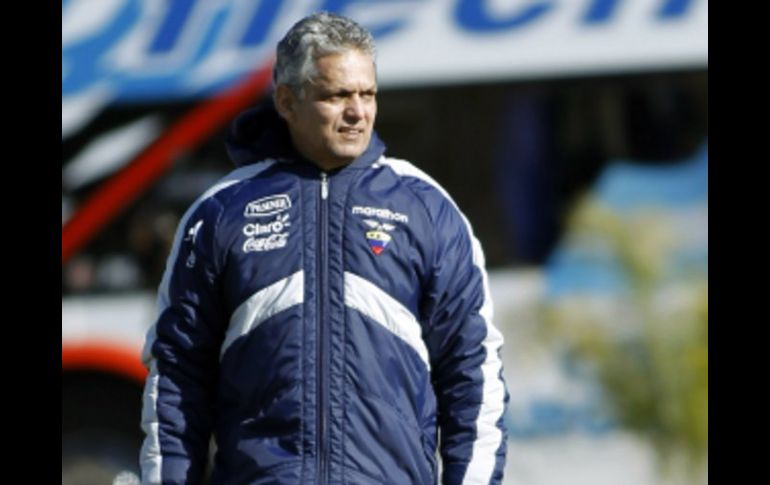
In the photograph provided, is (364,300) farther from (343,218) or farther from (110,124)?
(110,124)

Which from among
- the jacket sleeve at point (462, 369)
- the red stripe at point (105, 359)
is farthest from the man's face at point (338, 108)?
the red stripe at point (105, 359)

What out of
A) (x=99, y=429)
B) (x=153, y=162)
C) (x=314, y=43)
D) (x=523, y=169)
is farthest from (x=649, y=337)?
(x=314, y=43)

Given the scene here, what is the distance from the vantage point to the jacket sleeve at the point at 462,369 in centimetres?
343

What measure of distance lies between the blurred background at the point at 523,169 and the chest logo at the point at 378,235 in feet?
10.6

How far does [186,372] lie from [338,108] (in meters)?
0.66

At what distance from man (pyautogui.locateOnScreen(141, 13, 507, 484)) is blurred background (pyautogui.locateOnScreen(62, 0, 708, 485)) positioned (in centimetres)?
317

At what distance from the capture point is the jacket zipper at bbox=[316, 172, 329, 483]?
329 centimetres

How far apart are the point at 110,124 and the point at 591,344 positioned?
7.46 feet

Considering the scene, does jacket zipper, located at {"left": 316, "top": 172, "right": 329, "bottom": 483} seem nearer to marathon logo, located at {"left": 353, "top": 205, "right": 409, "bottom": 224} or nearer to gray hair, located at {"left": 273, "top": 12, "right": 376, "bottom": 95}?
marathon logo, located at {"left": 353, "top": 205, "right": 409, "bottom": 224}

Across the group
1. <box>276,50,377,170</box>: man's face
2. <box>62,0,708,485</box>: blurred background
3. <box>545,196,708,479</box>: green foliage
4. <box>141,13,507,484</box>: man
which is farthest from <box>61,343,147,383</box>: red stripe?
<box>276,50,377,170</box>: man's face

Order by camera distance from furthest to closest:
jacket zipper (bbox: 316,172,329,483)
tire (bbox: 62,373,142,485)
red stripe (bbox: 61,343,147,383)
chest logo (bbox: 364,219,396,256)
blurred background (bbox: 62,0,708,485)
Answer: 1. tire (bbox: 62,373,142,485)
2. red stripe (bbox: 61,343,147,383)
3. blurred background (bbox: 62,0,708,485)
4. chest logo (bbox: 364,219,396,256)
5. jacket zipper (bbox: 316,172,329,483)

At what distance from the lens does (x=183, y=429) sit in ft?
11.3

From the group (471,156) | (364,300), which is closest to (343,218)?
(364,300)

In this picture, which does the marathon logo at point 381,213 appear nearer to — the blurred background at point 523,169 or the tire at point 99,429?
the blurred background at point 523,169
